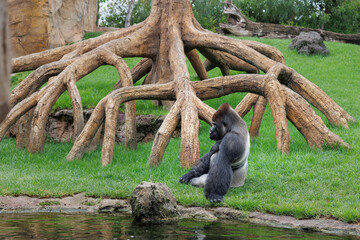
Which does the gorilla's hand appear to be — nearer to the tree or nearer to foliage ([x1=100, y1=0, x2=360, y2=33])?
the tree

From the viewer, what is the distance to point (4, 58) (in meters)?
1.31

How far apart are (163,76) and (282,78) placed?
9.10ft

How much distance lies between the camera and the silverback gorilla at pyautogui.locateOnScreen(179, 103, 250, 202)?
6.08m

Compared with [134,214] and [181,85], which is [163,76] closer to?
[181,85]

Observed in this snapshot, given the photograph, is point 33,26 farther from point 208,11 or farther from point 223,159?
point 208,11

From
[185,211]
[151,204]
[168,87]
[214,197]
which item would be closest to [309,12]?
[168,87]

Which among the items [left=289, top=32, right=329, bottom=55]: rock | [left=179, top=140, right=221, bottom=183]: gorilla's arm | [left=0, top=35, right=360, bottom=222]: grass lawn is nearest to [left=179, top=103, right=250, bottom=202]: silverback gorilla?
[left=179, top=140, right=221, bottom=183]: gorilla's arm

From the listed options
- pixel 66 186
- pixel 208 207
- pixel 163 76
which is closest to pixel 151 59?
pixel 163 76

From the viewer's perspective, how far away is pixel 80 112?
9148 mm

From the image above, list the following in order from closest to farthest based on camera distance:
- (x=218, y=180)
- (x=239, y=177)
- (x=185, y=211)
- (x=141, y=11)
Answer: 1. (x=185, y=211)
2. (x=218, y=180)
3. (x=239, y=177)
4. (x=141, y=11)

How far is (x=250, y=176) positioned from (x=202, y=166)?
93cm

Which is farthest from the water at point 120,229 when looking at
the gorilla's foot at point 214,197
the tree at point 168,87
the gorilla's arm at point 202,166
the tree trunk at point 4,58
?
the tree trunk at point 4,58

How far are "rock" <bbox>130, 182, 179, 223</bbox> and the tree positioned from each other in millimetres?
2155

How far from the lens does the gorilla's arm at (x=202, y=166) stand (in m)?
6.65
